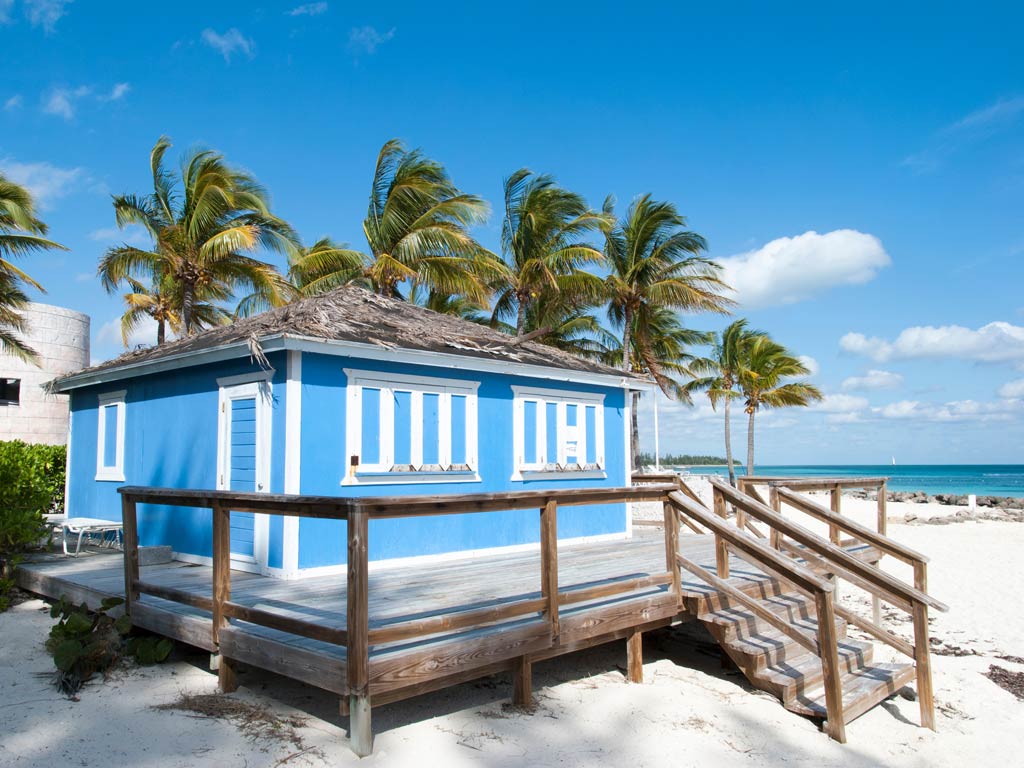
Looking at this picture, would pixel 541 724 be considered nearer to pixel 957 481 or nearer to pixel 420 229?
pixel 420 229

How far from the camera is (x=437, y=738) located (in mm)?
4836

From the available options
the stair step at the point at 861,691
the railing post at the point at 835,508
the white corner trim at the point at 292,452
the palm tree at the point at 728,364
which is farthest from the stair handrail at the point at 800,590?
the palm tree at the point at 728,364

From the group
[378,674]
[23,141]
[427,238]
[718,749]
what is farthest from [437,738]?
[23,141]

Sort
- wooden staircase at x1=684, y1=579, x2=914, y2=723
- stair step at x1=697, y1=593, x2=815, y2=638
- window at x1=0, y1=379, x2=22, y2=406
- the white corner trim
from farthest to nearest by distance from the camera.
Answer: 1. window at x1=0, y1=379, x2=22, y2=406
2. the white corner trim
3. stair step at x1=697, y1=593, x2=815, y2=638
4. wooden staircase at x1=684, y1=579, x2=914, y2=723

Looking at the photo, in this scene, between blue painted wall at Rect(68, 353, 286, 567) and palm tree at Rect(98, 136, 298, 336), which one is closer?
blue painted wall at Rect(68, 353, 286, 567)

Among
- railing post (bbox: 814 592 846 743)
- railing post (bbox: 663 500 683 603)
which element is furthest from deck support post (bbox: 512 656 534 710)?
railing post (bbox: 814 592 846 743)

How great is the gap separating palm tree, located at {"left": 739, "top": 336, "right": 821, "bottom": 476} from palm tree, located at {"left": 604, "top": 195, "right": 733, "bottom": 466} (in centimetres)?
1219

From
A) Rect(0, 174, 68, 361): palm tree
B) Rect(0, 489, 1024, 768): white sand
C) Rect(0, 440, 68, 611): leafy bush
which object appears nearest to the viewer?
Rect(0, 489, 1024, 768): white sand

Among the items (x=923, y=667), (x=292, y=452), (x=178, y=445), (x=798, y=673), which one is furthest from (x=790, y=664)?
(x=178, y=445)

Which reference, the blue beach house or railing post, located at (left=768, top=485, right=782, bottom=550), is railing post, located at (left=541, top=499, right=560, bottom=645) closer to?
the blue beach house

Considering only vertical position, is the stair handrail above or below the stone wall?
below

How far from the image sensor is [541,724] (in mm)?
5273

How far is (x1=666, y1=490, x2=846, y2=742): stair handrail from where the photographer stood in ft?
18.4

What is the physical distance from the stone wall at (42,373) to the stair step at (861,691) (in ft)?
106
